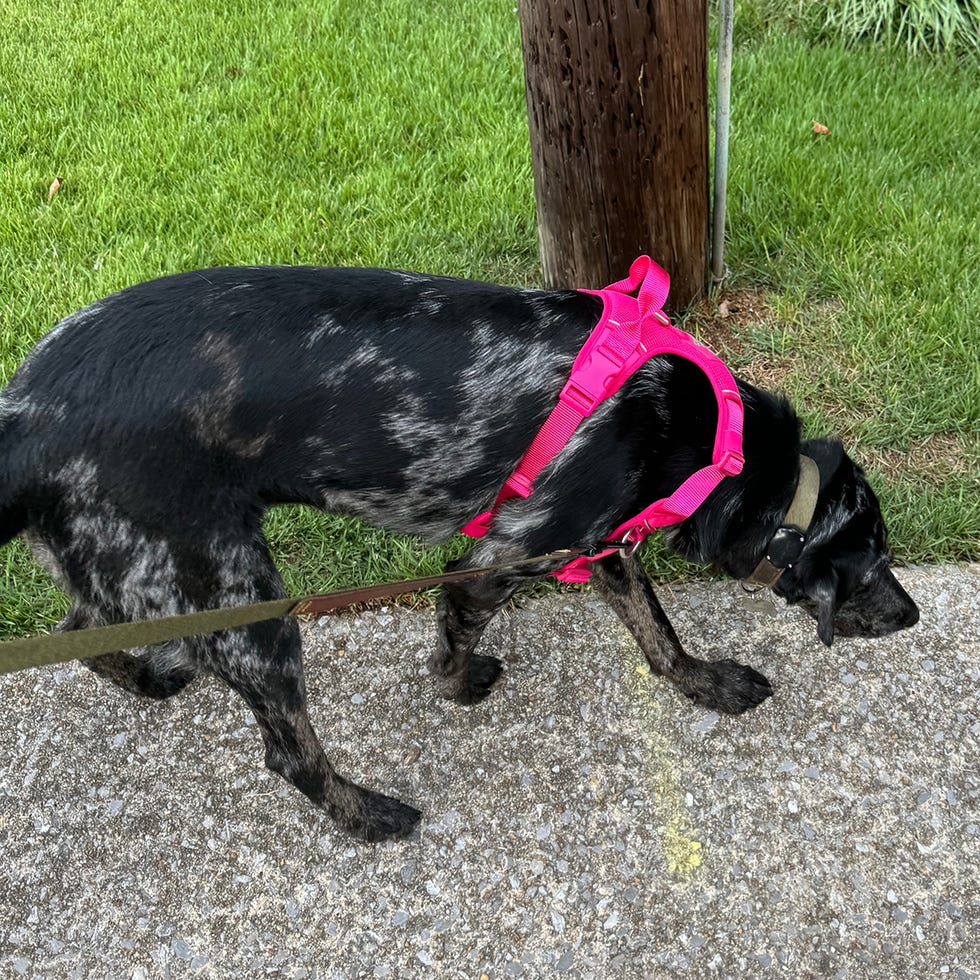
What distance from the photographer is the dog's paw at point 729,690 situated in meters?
2.95

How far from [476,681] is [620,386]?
1177 millimetres

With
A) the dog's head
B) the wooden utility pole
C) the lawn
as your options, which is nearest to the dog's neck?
the dog's head

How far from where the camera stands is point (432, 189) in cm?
486

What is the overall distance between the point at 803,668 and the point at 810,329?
6.05ft

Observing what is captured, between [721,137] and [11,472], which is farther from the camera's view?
[721,137]

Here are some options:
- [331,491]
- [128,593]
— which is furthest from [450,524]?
[128,593]

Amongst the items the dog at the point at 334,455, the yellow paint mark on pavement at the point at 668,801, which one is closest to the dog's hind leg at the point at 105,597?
the dog at the point at 334,455

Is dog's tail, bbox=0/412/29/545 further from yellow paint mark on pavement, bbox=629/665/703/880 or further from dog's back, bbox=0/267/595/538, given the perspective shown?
yellow paint mark on pavement, bbox=629/665/703/880

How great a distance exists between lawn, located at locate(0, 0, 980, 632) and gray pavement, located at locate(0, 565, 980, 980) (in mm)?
487

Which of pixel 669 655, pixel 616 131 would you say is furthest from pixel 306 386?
pixel 616 131

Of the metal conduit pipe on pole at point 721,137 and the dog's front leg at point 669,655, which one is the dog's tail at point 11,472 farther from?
the metal conduit pipe on pole at point 721,137

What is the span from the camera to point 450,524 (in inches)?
104

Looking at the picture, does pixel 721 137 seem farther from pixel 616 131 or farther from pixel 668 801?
pixel 668 801

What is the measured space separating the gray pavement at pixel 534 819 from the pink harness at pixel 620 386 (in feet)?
2.52
